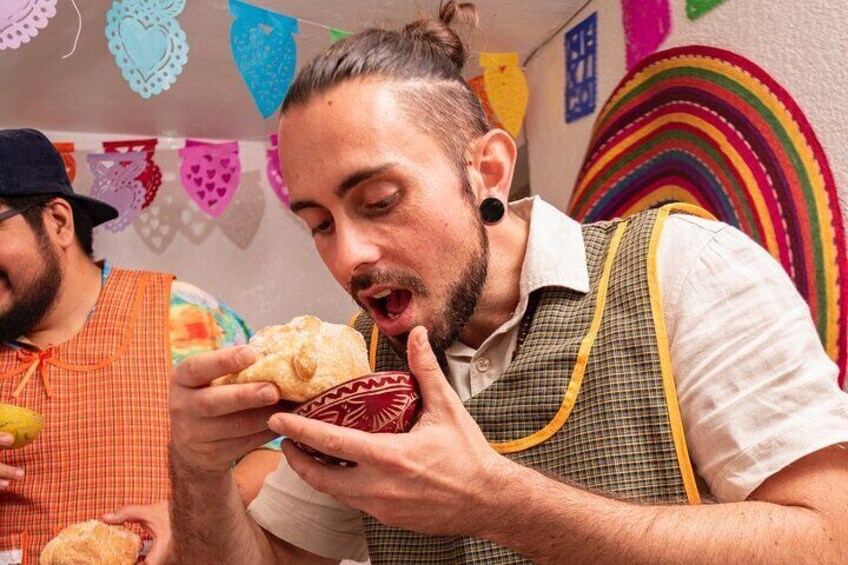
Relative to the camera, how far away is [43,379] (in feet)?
7.88

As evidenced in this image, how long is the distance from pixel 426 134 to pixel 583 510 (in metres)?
0.68

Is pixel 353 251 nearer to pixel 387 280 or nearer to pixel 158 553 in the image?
pixel 387 280

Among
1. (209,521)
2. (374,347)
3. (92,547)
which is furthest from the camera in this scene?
(92,547)

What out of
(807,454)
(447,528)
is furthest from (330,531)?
(807,454)

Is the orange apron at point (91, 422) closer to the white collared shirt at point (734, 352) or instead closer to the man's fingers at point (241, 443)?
the man's fingers at point (241, 443)

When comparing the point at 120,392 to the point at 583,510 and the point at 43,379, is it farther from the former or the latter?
the point at 583,510

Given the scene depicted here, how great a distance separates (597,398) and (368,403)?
19.5 inches

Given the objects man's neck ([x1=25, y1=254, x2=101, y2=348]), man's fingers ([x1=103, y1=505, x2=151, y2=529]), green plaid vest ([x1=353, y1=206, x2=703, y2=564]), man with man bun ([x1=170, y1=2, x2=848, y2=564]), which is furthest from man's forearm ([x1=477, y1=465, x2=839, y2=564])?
man's neck ([x1=25, y1=254, x2=101, y2=348])

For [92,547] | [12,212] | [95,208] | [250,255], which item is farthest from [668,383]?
[250,255]

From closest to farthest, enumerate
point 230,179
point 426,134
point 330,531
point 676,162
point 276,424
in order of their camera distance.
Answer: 1. point 276,424
2. point 426,134
3. point 330,531
4. point 676,162
5. point 230,179

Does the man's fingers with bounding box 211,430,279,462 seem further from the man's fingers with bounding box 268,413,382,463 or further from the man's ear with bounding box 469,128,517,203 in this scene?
the man's ear with bounding box 469,128,517,203

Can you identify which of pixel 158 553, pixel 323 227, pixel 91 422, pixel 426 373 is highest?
pixel 323 227

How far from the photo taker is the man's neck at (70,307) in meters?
2.52

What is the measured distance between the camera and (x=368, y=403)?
1.00 meters
